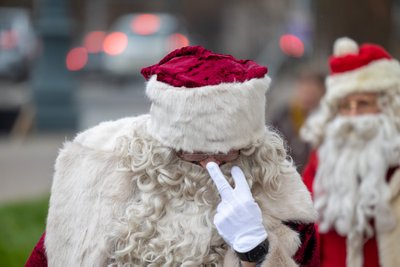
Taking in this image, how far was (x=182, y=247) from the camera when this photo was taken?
3.69 m

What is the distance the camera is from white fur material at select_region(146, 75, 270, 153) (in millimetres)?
3635

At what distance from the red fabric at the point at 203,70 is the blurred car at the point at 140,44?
2236cm

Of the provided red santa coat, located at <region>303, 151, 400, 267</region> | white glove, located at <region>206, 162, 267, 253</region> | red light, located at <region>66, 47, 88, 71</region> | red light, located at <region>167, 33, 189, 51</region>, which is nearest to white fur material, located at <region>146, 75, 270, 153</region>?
white glove, located at <region>206, 162, 267, 253</region>

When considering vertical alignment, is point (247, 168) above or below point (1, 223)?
above

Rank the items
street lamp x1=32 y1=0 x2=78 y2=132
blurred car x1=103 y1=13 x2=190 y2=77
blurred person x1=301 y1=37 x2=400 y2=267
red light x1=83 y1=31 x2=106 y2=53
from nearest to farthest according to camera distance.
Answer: blurred person x1=301 y1=37 x2=400 y2=267 < street lamp x1=32 y1=0 x2=78 y2=132 < blurred car x1=103 y1=13 x2=190 y2=77 < red light x1=83 y1=31 x2=106 y2=53

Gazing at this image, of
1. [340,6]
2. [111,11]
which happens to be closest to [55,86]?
[340,6]

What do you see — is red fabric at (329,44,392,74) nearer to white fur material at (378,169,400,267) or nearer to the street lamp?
white fur material at (378,169,400,267)

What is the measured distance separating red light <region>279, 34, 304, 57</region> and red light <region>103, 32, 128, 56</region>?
4745 mm

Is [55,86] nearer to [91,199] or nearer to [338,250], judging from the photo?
[338,250]

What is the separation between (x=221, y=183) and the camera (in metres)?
3.63

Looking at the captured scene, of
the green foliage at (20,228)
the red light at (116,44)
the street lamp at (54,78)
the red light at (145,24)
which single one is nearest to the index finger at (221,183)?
the green foliage at (20,228)

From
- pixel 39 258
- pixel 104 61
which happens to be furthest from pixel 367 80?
pixel 104 61

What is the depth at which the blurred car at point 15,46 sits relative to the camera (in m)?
22.7

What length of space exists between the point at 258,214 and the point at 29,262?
1.00 metres
